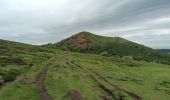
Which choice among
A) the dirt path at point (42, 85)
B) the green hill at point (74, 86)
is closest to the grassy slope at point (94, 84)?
the green hill at point (74, 86)

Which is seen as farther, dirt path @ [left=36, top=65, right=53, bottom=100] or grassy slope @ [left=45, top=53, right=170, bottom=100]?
grassy slope @ [left=45, top=53, right=170, bottom=100]

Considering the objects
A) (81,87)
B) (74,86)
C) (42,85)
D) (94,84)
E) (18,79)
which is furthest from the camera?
(18,79)

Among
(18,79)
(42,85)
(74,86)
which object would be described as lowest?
A: (42,85)

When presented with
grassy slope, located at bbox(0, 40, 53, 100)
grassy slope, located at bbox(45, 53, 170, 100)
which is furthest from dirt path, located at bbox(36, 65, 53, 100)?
grassy slope, located at bbox(45, 53, 170, 100)

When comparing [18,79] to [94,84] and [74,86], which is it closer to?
[74,86]

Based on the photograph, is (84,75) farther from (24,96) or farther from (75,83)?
(24,96)

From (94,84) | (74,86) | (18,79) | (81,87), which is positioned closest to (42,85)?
(74,86)

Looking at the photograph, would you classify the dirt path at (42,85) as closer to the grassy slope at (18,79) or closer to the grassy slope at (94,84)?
the grassy slope at (18,79)

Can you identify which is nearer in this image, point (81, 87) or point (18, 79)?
point (81, 87)

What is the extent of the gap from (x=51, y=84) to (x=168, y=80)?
40058mm

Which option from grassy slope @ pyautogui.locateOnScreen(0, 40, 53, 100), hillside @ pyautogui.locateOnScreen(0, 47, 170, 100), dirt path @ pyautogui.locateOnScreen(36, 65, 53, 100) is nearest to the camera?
dirt path @ pyautogui.locateOnScreen(36, 65, 53, 100)

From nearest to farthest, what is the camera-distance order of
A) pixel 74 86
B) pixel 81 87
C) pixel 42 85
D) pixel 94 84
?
pixel 81 87, pixel 74 86, pixel 42 85, pixel 94 84

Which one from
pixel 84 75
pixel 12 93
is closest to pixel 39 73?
pixel 84 75

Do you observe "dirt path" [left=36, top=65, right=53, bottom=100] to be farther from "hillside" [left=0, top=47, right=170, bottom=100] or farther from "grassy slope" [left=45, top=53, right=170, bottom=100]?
"grassy slope" [left=45, top=53, right=170, bottom=100]
